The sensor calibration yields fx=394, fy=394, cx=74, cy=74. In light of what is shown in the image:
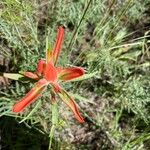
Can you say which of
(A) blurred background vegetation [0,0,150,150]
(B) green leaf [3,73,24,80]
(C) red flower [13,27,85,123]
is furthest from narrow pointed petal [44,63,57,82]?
(A) blurred background vegetation [0,0,150,150]

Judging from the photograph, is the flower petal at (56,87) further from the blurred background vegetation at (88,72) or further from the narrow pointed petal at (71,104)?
the blurred background vegetation at (88,72)

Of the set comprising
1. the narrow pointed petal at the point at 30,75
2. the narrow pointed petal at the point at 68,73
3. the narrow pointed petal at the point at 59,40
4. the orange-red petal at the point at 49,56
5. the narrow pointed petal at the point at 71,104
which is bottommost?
the narrow pointed petal at the point at 71,104

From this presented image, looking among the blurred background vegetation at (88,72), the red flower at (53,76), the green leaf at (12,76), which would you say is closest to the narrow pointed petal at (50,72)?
the red flower at (53,76)

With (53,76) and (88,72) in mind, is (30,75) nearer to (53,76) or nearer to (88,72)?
(53,76)

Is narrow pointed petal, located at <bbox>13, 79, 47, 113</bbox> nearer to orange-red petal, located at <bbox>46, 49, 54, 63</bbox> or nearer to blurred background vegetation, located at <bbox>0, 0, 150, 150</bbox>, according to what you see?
orange-red petal, located at <bbox>46, 49, 54, 63</bbox>

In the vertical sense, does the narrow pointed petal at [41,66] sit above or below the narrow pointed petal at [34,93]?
above

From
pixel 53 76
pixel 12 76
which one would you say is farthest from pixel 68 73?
pixel 12 76

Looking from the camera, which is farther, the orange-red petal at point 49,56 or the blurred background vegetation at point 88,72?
the blurred background vegetation at point 88,72
